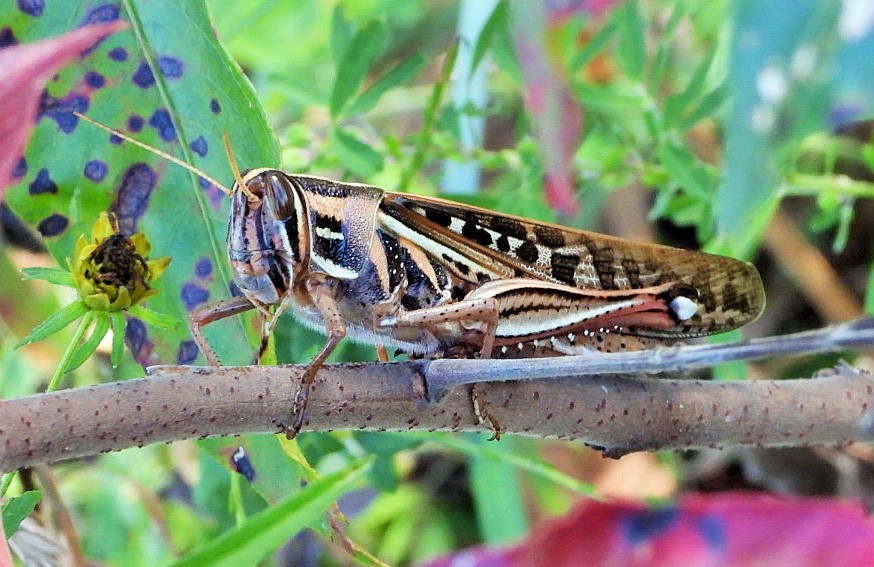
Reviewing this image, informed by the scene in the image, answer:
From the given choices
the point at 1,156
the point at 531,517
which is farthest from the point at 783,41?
the point at 531,517

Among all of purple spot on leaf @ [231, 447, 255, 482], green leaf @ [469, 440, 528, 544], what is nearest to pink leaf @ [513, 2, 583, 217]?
purple spot on leaf @ [231, 447, 255, 482]

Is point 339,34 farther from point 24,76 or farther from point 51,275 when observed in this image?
point 24,76

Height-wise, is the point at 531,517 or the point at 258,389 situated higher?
the point at 531,517

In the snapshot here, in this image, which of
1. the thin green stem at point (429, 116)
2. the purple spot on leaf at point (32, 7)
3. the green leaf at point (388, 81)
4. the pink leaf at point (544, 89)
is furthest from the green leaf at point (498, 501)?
the pink leaf at point (544, 89)

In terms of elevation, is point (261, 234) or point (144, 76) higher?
point (144, 76)

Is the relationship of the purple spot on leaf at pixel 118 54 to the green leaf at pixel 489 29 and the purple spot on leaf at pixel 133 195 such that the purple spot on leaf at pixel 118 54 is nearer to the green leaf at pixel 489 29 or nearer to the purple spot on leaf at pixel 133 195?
the purple spot on leaf at pixel 133 195

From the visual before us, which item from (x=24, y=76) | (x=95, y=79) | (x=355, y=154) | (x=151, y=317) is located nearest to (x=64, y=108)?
(x=95, y=79)

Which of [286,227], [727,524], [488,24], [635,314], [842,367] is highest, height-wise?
[488,24]

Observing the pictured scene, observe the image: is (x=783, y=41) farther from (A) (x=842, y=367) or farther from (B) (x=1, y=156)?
(A) (x=842, y=367)
